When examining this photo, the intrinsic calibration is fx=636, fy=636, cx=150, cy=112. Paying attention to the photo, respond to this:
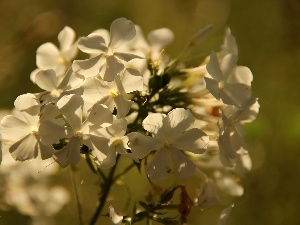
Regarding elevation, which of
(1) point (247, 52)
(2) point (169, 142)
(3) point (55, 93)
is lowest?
(1) point (247, 52)

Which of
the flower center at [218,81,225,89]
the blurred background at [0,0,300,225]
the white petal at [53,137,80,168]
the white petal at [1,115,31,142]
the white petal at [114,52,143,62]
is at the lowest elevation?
the blurred background at [0,0,300,225]

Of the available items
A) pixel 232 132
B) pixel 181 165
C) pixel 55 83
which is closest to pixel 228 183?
pixel 232 132

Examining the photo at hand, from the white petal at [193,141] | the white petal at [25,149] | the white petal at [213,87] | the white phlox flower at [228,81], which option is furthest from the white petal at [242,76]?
the white petal at [25,149]

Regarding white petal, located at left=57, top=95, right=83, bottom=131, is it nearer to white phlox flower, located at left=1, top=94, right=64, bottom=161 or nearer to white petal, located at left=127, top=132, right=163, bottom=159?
white phlox flower, located at left=1, top=94, right=64, bottom=161

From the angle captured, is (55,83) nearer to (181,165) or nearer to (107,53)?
(107,53)

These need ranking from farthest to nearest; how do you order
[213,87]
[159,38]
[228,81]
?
[159,38] < [228,81] < [213,87]

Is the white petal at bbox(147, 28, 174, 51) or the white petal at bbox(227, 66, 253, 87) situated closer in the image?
the white petal at bbox(227, 66, 253, 87)

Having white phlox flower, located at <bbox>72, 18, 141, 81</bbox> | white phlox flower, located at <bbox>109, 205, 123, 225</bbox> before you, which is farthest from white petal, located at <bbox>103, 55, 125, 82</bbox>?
white phlox flower, located at <bbox>109, 205, 123, 225</bbox>

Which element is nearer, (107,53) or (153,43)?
(107,53)
